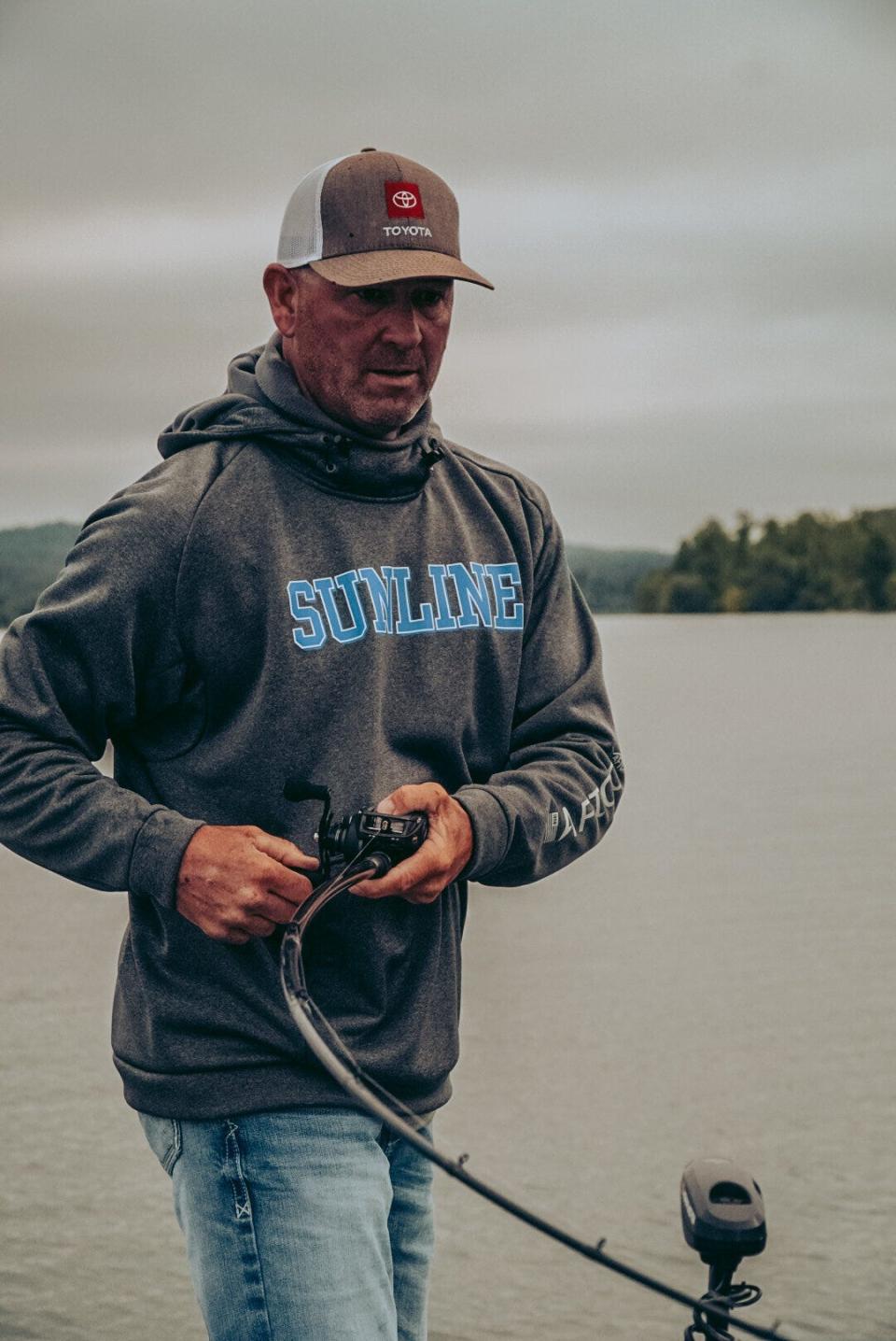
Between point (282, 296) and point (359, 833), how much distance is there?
926mm

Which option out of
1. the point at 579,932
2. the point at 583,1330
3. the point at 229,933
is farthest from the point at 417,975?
the point at 579,932

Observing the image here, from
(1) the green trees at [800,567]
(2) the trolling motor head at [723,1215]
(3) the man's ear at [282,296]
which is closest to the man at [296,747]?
(3) the man's ear at [282,296]

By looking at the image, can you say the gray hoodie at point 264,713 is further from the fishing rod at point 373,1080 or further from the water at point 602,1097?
the water at point 602,1097

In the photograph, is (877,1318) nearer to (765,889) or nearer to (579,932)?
(579,932)

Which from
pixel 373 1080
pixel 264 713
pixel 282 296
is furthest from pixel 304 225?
pixel 373 1080

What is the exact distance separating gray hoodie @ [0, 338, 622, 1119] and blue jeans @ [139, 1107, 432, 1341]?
0.06 meters

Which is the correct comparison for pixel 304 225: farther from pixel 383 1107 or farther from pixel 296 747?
pixel 383 1107

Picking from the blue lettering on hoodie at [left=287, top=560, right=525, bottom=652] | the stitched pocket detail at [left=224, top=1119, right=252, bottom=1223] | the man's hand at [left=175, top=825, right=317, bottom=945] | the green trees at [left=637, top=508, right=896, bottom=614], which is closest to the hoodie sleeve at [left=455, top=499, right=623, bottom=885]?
the blue lettering on hoodie at [left=287, top=560, right=525, bottom=652]

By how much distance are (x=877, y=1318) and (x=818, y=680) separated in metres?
59.6

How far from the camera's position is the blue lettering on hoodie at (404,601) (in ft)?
9.24

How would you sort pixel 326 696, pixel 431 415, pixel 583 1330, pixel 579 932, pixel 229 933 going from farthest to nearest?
1. pixel 579 932
2. pixel 583 1330
3. pixel 431 415
4. pixel 326 696
5. pixel 229 933

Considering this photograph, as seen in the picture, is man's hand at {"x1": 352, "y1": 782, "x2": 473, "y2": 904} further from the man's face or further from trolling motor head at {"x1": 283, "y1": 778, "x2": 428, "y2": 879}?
the man's face

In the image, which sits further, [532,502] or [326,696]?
[532,502]

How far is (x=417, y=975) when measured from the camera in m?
2.89
